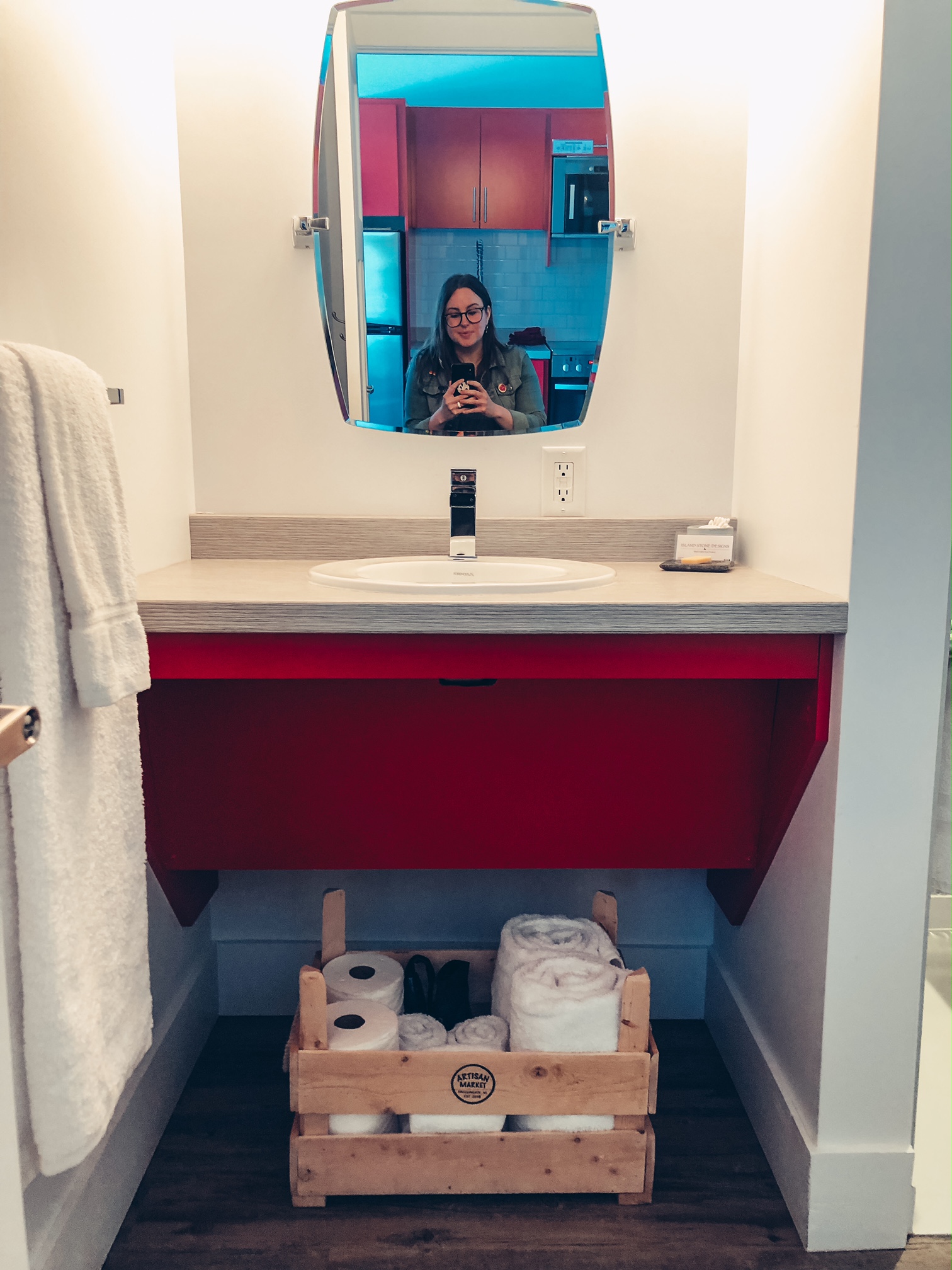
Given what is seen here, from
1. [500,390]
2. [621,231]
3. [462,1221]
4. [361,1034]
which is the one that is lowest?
[462,1221]

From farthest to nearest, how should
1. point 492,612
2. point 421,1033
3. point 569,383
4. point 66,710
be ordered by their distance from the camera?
point 569,383 → point 421,1033 → point 492,612 → point 66,710

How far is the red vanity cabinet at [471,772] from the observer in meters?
1.27

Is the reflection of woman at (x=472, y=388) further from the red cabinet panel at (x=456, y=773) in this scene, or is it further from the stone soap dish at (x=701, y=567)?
the red cabinet panel at (x=456, y=773)

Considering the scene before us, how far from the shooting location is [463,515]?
4.73 ft

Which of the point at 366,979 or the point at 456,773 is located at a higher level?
the point at 456,773

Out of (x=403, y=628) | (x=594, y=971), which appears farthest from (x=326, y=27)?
(x=594, y=971)

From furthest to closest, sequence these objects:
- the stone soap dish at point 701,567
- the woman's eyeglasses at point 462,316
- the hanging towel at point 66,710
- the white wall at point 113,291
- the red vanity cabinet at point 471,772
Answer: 1. the woman's eyeglasses at point 462,316
2. the stone soap dish at point 701,567
3. the red vanity cabinet at point 471,772
4. the white wall at point 113,291
5. the hanging towel at point 66,710

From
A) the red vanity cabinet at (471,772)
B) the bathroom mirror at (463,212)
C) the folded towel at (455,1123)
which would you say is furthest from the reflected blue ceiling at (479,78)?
the folded towel at (455,1123)

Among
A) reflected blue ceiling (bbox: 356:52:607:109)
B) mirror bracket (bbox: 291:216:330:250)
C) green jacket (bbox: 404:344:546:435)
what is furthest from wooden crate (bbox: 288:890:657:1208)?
reflected blue ceiling (bbox: 356:52:607:109)

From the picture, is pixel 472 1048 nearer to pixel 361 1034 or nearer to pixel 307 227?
pixel 361 1034

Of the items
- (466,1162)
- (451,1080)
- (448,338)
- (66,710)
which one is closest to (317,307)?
(448,338)

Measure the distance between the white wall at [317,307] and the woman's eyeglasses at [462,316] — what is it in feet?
0.69

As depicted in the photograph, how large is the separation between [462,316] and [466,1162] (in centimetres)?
138

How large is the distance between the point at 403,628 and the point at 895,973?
0.83 m
